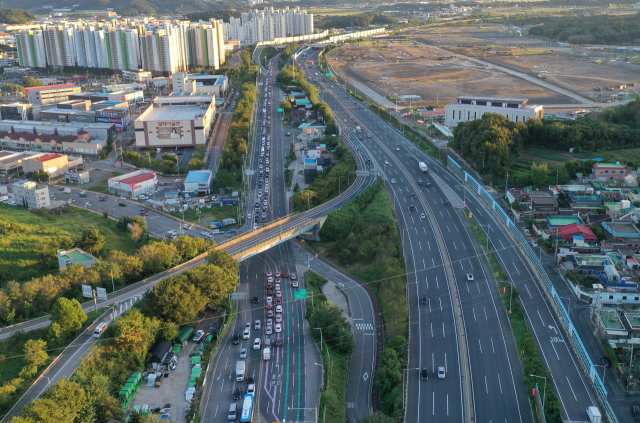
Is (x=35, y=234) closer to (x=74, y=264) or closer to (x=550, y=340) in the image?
(x=74, y=264)

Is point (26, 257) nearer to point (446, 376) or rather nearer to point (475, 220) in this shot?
point (446, 376)

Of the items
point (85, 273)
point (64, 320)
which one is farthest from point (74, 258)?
point (64, 320)

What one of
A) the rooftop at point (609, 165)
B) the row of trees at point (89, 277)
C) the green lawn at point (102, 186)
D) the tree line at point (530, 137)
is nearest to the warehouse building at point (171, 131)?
the green lawn at point (102, 186)

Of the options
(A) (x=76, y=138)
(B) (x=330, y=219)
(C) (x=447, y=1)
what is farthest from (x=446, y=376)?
(C) (x=447, y=1)

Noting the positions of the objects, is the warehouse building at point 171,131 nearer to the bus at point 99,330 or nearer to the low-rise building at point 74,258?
the low-rise building at point 74,258

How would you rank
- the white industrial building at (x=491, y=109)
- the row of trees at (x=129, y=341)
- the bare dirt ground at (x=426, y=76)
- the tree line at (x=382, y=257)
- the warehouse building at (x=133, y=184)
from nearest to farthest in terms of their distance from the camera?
1. the row of trees at (x=129, y=341)
2. the tree line at (x=382, y=257)
3. the warehouse building at (x=133, y=184)
4. the white industrial building at (x=491, y=109)
5. the bare dirt ground at (x=426, y=76)

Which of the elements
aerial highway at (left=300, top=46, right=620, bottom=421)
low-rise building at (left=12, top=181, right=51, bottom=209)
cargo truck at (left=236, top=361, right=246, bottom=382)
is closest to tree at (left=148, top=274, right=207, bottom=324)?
cargo truck at (left=236, top=361, right=246, bottom=382)
